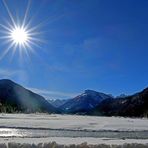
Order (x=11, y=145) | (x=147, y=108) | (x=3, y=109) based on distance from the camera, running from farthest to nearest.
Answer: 1. (x=147, y=108)
2. (x=3, y=109)
3. (x=11, y=145)

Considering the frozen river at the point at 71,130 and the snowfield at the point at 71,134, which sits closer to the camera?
the snowfield at the point at 71,134

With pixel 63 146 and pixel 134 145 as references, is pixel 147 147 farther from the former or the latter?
pixel 63 146

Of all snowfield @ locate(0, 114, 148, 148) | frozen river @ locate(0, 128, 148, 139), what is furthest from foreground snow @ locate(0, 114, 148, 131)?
frozen river @ locate(0, 128, 148, 139)

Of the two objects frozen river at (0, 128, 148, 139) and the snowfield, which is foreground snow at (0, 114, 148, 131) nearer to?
the snowfield

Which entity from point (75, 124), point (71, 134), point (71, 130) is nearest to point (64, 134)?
point (71, 134)

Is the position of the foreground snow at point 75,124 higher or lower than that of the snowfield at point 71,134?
higher

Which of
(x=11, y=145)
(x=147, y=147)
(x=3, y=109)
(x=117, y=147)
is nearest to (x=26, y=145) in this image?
(x=11, y=145)

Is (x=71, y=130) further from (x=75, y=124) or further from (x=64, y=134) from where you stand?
(x=75, y=124)

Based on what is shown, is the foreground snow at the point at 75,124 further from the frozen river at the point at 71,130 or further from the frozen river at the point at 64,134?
the frozen river at the point at 64,134

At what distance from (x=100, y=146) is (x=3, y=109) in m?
131

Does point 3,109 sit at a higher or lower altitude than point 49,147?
higher

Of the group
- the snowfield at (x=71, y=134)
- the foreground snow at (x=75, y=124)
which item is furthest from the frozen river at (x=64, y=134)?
the foreground snow at (x=75, y=124)

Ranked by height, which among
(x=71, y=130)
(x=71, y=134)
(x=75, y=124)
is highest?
(x=75, y=124)

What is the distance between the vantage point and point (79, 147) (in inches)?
515
